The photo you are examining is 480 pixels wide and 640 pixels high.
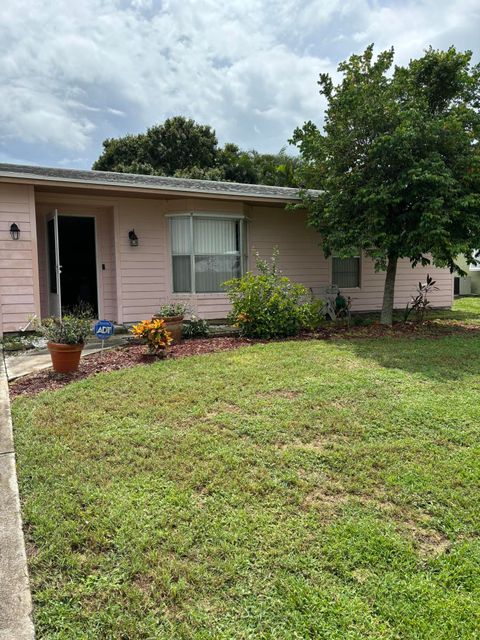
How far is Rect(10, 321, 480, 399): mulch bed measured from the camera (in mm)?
5020

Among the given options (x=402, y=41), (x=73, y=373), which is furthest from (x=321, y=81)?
(x=73, y=373)

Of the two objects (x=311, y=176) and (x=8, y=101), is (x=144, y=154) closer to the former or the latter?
(x=8, y=101)

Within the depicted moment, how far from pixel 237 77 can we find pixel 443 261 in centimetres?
865

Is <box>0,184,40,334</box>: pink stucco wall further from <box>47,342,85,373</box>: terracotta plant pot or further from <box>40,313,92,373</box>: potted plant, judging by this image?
<box>47,342,85,373</box>: terracotta plant pot

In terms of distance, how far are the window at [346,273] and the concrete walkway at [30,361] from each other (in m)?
5.99

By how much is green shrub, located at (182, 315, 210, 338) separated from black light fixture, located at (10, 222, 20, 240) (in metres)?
3.28

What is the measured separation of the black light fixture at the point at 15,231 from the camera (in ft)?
23.8

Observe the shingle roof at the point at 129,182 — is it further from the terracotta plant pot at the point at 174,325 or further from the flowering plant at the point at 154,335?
the flowering plant at the point at 154,335

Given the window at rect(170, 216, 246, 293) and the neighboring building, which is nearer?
the window at rect(170, 216, 246, 293)

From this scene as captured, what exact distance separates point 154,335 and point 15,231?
3.48m

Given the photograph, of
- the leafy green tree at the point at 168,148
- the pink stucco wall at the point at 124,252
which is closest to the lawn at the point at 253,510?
the pink stucco wall at the point at 124,252

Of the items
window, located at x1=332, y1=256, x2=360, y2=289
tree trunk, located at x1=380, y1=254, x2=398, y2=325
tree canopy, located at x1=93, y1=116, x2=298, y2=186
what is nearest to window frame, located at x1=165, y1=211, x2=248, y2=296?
window, located at x1=332, y1=256, x2=360, y2=289

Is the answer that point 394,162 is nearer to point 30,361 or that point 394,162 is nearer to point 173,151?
point 30,361

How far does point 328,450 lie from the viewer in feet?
10.3
